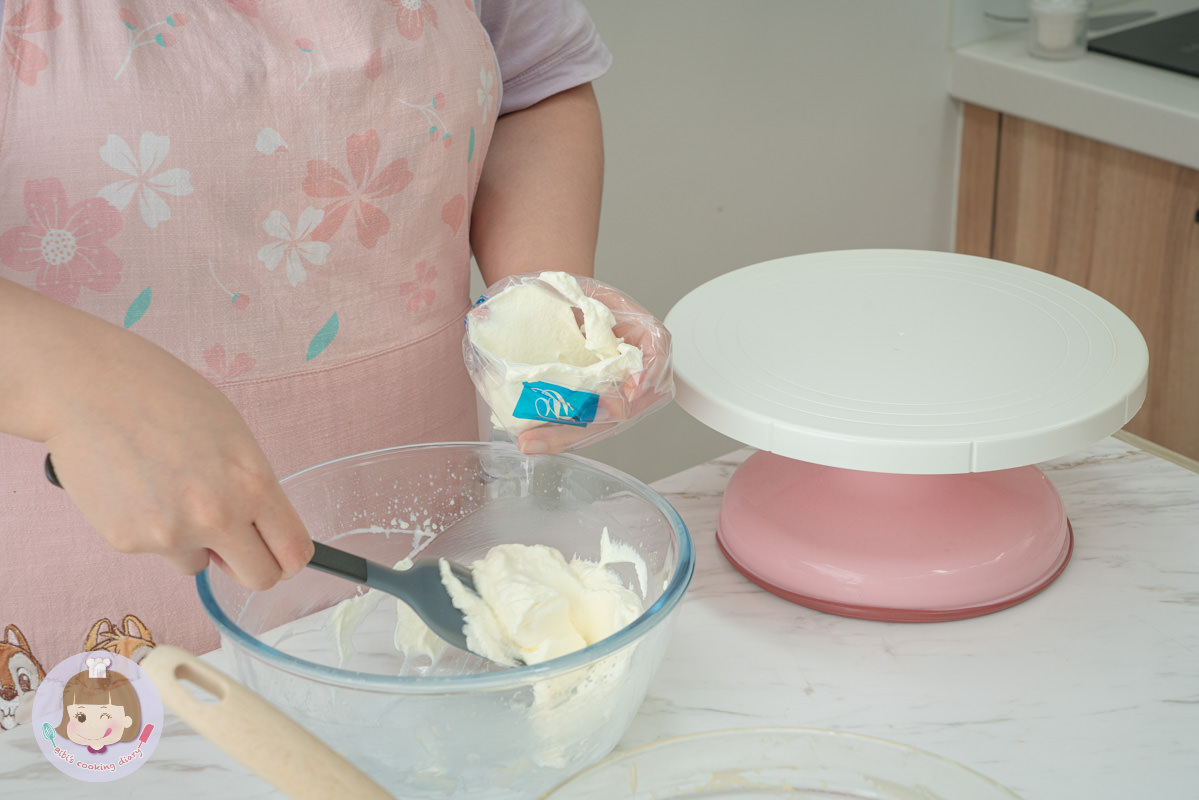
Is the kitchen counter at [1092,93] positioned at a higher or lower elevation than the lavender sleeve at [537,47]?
lower

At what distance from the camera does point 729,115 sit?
6.08ft

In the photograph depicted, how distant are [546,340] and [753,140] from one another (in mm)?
1287

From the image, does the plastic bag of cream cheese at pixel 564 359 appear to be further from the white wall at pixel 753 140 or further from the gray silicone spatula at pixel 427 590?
the white wall at pixel 753 140

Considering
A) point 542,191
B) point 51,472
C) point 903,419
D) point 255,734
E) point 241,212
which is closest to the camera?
point 255,734

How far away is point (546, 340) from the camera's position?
2.38ft

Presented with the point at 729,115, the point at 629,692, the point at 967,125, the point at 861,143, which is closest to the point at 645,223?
the point at 729,115

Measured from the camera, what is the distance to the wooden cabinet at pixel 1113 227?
1.78m

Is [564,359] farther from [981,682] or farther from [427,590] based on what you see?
[981,682]

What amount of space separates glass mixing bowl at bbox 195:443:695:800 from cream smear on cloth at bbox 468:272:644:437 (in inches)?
2.3

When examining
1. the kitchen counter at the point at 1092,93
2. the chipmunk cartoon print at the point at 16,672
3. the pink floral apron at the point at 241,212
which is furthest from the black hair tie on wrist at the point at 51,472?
the kitchen counter at the point at 1092,93

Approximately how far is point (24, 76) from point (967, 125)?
1821 mm

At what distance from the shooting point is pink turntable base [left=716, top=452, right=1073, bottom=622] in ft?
2.34

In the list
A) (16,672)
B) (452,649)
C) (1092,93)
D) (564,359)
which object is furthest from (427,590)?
(1092,93)

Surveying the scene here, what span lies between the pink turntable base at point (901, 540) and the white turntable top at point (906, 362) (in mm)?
87
